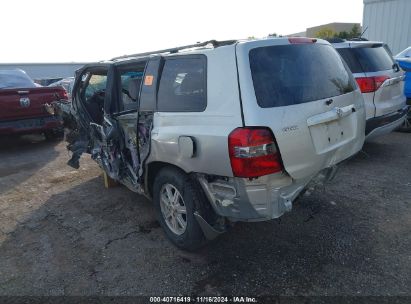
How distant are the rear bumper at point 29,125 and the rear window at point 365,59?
5389 mm

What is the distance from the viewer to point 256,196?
103 inches

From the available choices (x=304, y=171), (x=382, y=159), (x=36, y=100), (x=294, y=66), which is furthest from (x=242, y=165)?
(x=36, y=100)

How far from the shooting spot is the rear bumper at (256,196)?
2602 mm

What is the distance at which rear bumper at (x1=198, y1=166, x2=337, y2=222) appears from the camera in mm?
2602

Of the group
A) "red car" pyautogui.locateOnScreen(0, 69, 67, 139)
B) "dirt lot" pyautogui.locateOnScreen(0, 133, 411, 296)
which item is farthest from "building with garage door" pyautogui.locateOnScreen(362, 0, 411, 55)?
"red car" pyautogui.locateOnScreen(0, 69, 67, 139)

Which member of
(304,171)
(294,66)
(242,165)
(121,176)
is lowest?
(121,176)

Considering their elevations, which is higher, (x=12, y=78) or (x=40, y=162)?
(x=12, y=78)

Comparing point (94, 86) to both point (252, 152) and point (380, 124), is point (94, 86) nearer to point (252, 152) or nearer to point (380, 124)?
point (252, 152)

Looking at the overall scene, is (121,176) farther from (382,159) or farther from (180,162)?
(382,159)

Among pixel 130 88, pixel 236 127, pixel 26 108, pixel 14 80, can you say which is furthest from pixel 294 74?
pixel 14 80

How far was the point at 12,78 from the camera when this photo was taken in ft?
26.4

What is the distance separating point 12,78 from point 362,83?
7.45 m

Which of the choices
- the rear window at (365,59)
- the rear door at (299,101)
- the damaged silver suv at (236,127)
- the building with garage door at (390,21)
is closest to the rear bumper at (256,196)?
the damaged silver suv at (236,127)

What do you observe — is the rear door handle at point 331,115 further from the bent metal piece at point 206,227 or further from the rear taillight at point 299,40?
the bent metal piece at point 206,227
